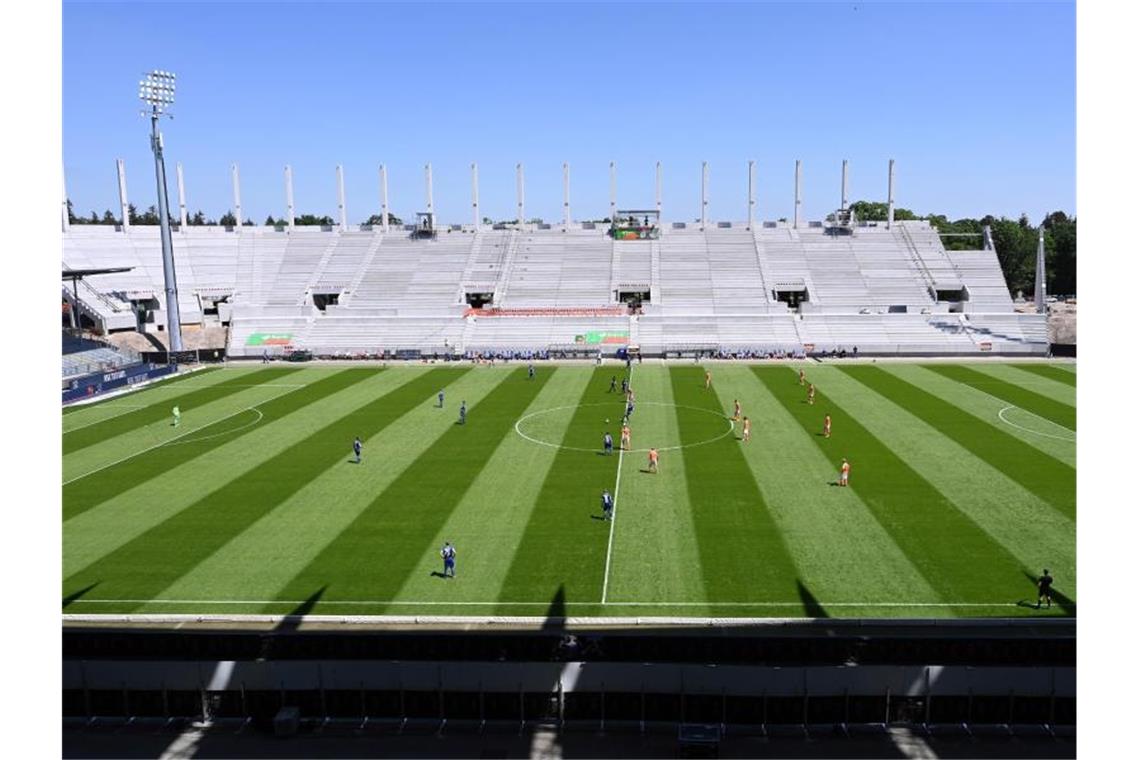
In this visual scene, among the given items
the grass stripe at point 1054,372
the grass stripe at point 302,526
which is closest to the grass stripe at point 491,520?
the grass stripe at point 302,526

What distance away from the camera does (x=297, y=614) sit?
1820cm

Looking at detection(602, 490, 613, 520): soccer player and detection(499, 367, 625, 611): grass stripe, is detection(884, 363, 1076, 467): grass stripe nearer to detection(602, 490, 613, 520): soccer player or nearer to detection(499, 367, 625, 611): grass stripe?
detection(499, 367, 625, 611): grass stripe

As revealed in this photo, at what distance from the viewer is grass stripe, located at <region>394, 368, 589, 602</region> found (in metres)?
19.5

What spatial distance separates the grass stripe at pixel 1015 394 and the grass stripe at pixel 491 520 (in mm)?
22508

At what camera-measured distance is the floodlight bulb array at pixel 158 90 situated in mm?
59312

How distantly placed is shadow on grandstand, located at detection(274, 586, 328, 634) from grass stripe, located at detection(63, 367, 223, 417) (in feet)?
99.4

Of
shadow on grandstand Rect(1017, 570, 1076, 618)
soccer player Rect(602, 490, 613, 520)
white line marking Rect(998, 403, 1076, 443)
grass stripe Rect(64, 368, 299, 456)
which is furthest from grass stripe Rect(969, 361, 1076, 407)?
grass stripe Rect(64, 368, 299, 456)

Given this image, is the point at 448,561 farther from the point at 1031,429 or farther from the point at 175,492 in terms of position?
the point at 1031,429

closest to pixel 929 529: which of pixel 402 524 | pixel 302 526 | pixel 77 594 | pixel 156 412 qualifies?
pixel 402 524

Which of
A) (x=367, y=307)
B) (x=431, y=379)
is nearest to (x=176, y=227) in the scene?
(x=367, y=307)

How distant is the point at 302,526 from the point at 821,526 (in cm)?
1509

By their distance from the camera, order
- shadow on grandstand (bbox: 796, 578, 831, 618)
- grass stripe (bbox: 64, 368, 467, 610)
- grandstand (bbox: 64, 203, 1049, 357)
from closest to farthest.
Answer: shadow on grandstand (bbox: 796, 578, 831, 618), grass stripe (bbox: 64, 368, 467, 610), grandstand (bbox: 64, 203, 1049, 357)

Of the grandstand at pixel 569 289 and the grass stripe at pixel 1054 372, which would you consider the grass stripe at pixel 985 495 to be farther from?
the grandstand at pixel 569 289

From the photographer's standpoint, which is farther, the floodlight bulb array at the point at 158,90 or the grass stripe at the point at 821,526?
the floodlight bulb array at the point at 158,90
